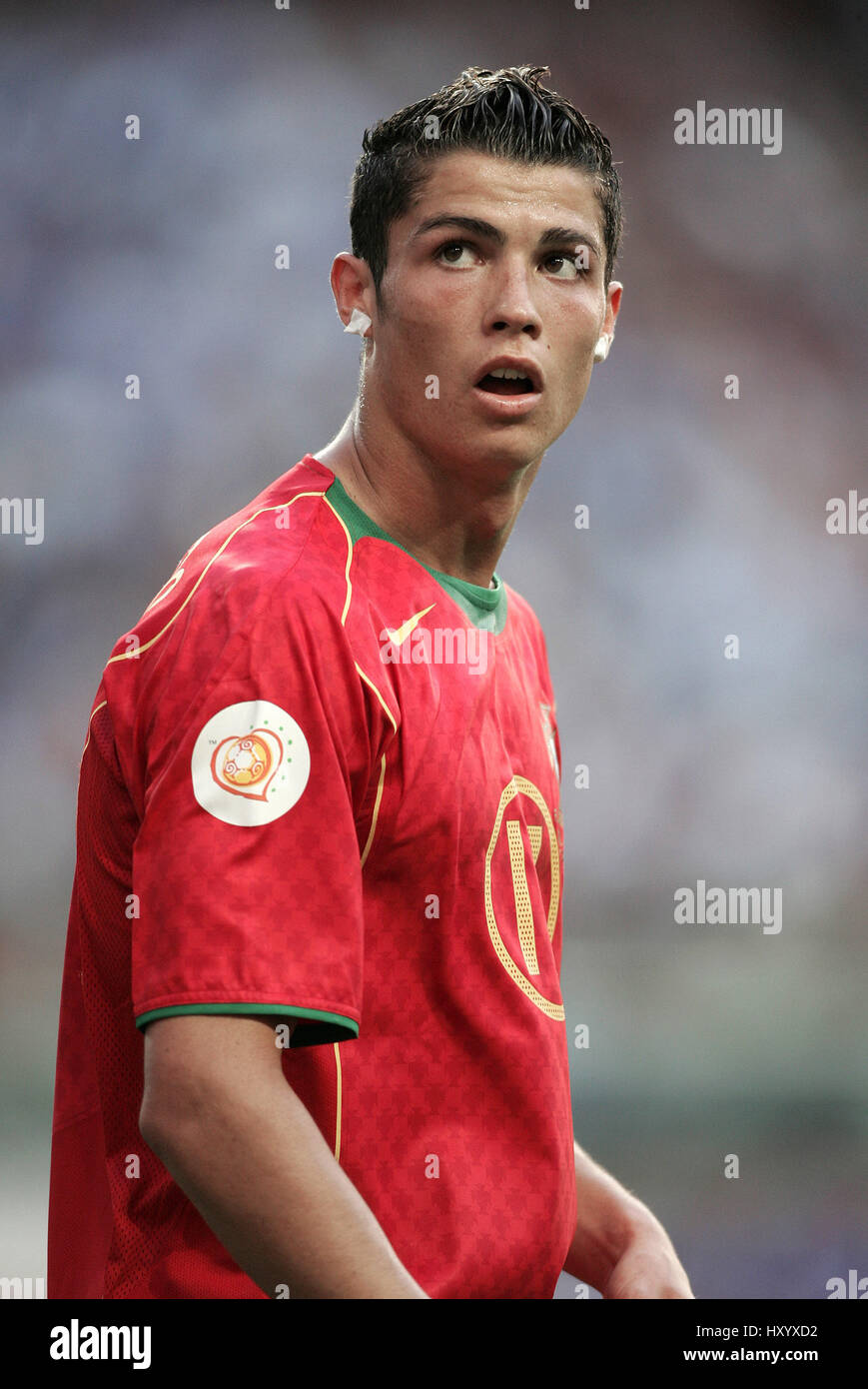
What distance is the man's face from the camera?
1.08m

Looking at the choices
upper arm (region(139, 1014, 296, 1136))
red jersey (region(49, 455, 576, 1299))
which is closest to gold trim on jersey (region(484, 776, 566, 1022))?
red jersey (region(49, 455, 576, 1299))

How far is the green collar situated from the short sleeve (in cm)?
17

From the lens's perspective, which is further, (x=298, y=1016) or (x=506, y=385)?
(x=506, y=385)

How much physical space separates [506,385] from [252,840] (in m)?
0.44

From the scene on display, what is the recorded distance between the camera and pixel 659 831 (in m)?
4.78

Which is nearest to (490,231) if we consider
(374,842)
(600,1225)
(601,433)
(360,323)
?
(360,323)

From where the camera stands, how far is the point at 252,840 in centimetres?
85

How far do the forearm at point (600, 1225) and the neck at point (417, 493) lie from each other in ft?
1.77

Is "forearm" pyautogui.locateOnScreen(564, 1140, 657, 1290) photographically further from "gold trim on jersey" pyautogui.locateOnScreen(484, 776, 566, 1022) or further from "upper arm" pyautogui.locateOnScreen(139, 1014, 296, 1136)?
A: "upper arm" pyautogui.locateOnScreen(139, 1014, 296, 1136)

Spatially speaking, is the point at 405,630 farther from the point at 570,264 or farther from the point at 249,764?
the point at 570,264

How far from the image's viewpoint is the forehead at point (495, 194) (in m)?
1.09

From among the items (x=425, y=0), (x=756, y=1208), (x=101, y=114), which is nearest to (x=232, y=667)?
(x=756, y=1208)

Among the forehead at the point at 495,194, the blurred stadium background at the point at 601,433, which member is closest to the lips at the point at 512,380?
the forehead at the point at 495,194

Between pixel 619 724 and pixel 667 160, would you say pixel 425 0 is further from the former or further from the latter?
pixel 619 724
